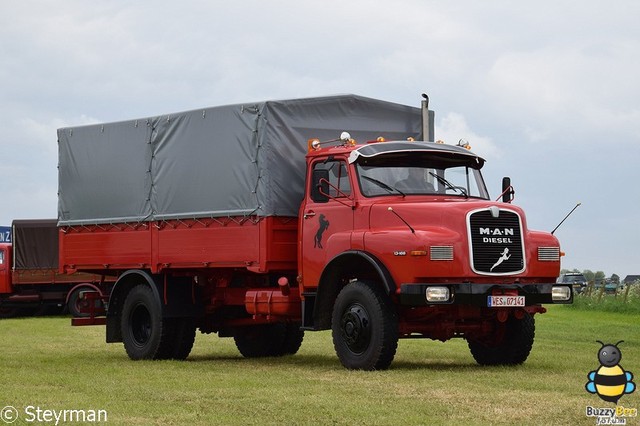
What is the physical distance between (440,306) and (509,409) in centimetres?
413

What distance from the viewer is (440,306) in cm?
1545

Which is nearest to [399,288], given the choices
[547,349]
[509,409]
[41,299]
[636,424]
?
[509,409]

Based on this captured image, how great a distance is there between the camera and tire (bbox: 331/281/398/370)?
1501 cm

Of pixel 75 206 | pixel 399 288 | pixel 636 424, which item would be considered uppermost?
pixel 75 206

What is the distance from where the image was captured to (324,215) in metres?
16.3

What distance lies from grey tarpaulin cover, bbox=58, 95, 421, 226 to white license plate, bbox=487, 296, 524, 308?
3469 millimetres

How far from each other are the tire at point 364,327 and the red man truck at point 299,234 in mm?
20

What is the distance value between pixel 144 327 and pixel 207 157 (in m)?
3.15

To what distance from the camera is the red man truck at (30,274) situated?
3538cm

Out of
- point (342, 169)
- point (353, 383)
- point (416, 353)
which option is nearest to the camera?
point (353, 383)

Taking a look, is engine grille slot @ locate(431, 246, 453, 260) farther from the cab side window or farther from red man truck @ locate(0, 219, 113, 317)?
red man truck @ locate(0, 219, 113, 317)

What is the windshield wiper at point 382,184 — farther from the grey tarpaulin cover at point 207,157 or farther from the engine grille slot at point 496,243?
the grey tarpaulin cover at point 207,157

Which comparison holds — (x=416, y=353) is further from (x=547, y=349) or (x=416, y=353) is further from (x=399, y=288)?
(x=399, y=288)

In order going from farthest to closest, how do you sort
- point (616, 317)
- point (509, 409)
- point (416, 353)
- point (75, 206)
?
point (616, 317) → point (75, 206) → point (416, 353) → point (509, 409)
